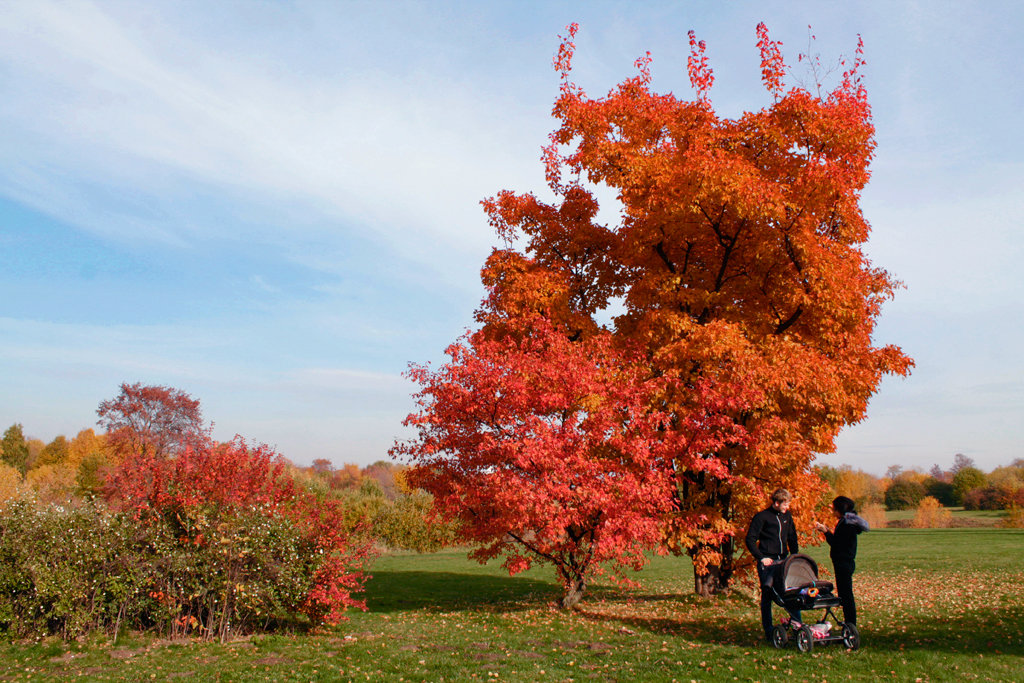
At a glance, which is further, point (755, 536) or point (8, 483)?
point (8, 483)

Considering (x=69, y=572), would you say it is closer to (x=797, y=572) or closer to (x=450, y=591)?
(x=797, y=572)

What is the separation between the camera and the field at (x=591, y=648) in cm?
834

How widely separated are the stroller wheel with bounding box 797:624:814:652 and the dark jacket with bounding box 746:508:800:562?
3.15 feet

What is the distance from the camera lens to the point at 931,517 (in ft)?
172

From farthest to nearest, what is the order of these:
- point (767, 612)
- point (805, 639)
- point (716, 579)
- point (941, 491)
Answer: point (941, 491) < point (716, 579) < point (767, 612) < point (805, 639)

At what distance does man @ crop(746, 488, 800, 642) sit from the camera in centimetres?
915

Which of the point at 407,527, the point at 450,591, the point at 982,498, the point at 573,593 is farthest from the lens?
the point at 982,498

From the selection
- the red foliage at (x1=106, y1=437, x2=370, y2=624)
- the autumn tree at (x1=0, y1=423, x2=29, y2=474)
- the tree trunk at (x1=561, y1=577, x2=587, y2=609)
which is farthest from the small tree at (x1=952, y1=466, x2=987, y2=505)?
the autumn tree at (x1=0, y1=423, x2=29, y2=474)

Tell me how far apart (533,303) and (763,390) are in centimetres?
516

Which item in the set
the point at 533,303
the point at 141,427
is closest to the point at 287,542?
the point at 533,303

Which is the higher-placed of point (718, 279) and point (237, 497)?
point (718, 279)

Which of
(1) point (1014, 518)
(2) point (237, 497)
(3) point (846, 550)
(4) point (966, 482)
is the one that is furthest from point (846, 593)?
(4) point (966, 482)

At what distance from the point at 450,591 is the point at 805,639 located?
14.0 m

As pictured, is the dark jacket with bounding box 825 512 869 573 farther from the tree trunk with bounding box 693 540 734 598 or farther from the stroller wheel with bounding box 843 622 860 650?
the tree trunk with bounding box 693 540 734 598
